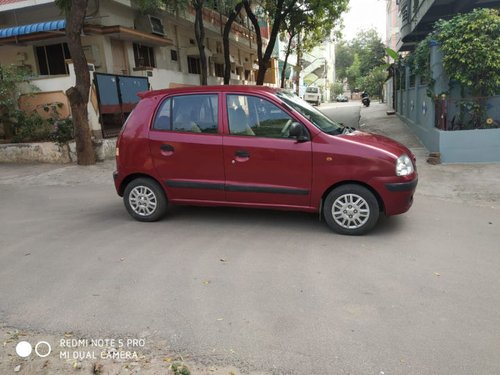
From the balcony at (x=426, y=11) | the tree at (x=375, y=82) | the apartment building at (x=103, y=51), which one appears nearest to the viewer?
the apartment building at (x=103, y=51)

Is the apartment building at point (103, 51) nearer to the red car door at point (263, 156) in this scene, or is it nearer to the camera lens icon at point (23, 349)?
the red car door at point (263, 156)

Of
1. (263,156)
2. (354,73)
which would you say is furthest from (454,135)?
(354,73)

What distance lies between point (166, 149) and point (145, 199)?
81 cm

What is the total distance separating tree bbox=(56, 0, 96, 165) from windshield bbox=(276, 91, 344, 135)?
6.01m

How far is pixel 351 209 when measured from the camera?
4.91m

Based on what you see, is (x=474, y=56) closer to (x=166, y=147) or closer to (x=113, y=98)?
(x=166, y=147)

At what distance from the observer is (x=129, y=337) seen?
3006mm

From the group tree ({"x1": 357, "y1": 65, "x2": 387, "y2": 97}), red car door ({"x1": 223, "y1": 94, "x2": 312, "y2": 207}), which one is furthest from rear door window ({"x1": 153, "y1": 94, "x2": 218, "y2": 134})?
tree ({"x1": 357, "y1": 65, "x2": 387, "y2": 97})

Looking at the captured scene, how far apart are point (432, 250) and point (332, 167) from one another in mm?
1422

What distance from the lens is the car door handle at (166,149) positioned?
541cm

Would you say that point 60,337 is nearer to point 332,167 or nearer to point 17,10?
point 332,167

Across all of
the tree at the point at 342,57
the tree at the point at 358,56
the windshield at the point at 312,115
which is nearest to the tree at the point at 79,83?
the windshield at the point at 312,115

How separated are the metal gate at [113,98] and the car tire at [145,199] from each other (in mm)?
6446

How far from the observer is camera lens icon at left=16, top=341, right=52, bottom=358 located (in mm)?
2859
